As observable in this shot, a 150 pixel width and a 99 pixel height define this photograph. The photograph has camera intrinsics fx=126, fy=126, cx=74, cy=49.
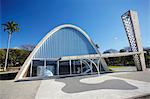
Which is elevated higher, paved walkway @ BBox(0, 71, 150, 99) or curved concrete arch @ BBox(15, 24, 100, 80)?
curved concrete arch @ BBox(15, 24, 100, 80)

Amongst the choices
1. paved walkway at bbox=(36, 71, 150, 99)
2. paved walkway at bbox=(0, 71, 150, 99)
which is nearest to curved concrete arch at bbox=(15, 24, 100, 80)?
paved walkway at bbox=(0, 71, 150, 99)

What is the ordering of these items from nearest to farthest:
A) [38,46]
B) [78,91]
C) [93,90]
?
[78,91], [93,90], [38,46]

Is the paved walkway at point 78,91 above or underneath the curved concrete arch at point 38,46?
underneath

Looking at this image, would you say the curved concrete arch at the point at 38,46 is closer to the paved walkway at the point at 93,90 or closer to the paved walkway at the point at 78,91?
the paved walkway at the point at 78,91

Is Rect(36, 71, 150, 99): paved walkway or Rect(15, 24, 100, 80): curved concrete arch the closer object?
Rect(36, 71, 150, 99): paved walkway

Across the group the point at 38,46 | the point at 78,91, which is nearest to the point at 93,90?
the point at 78,91

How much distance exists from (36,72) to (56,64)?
9.44 ft

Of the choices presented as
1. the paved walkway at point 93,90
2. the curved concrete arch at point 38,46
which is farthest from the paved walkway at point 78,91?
the curved concrete arch at point 38,46

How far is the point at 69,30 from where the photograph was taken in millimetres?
20797

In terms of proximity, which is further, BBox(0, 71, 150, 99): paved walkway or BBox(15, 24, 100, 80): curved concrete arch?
BBox(15, 24, 100, 80): curved concrete arch

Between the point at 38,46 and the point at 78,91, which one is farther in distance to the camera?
the point at 38,46

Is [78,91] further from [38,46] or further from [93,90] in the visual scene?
[38,46]

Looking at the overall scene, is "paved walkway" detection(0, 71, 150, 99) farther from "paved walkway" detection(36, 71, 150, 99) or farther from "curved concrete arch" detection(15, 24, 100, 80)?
"curved concrete arch" detection(15, 24, 100, 80)

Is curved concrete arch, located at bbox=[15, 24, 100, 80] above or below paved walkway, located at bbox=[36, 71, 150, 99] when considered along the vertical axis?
above
